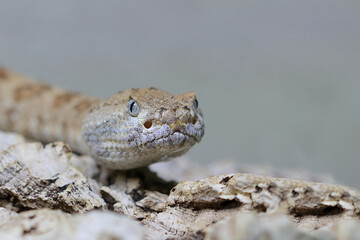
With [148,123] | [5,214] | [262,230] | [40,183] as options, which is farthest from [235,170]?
[262,230]

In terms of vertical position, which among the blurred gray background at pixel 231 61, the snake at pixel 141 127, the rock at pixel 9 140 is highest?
the blurred gray background at pixel 231 61

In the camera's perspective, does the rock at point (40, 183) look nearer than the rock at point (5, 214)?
No

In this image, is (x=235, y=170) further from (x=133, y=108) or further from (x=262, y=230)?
(x=262, y=230)

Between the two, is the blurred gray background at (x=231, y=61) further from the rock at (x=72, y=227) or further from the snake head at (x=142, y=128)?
the rock at (x=72, y=227)

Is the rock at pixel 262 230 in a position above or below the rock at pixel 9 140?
below

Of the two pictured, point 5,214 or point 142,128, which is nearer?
point 5,214

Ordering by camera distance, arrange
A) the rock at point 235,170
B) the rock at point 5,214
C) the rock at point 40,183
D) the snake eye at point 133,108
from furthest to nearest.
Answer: the rock at point 235,170 → the snake eye at point 133,108 → the rock at point 40,183 → the rock at point 5,214

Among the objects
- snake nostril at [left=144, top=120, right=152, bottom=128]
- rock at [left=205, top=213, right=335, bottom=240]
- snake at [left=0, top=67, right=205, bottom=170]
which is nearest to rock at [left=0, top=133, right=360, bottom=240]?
rock at [left=205, top=213, right=335, bottom=240]

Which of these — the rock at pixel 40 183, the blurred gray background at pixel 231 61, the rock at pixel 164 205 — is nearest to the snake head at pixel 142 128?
the rock at pixel 164 205

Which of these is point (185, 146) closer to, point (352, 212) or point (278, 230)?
point (352, 212)
